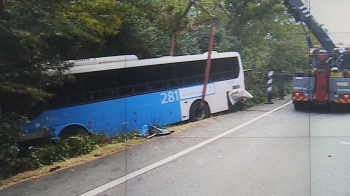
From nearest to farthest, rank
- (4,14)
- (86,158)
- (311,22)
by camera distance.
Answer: (311,22) → (86,158) → (4,14)

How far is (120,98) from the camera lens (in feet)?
19.7

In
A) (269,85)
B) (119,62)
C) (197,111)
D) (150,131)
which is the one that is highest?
(119,62)

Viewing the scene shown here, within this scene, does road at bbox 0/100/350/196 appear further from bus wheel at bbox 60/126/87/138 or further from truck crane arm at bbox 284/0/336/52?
truck crane arm at bbox 284/0/336/52

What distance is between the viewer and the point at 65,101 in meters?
6.07

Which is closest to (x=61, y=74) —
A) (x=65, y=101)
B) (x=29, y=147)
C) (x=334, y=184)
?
(x=65, y=101)

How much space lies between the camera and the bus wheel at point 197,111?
5.74m

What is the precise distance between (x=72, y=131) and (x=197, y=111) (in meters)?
1.78

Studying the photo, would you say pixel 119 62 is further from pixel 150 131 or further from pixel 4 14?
pixel 4 14

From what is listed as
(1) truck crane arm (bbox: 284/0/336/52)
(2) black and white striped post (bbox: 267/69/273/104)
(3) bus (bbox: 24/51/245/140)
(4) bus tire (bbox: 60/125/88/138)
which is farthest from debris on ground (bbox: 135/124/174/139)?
(1) truck crane arm (bbox: 284/0/336/52)

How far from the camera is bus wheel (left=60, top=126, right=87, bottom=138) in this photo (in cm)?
605

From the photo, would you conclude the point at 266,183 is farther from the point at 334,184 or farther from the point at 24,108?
the point at 24,108

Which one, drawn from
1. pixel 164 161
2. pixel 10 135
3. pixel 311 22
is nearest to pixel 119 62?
pixel 164 161

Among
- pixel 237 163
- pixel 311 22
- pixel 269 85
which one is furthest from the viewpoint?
pixel 269 85

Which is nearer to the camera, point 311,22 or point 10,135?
point 311,22
